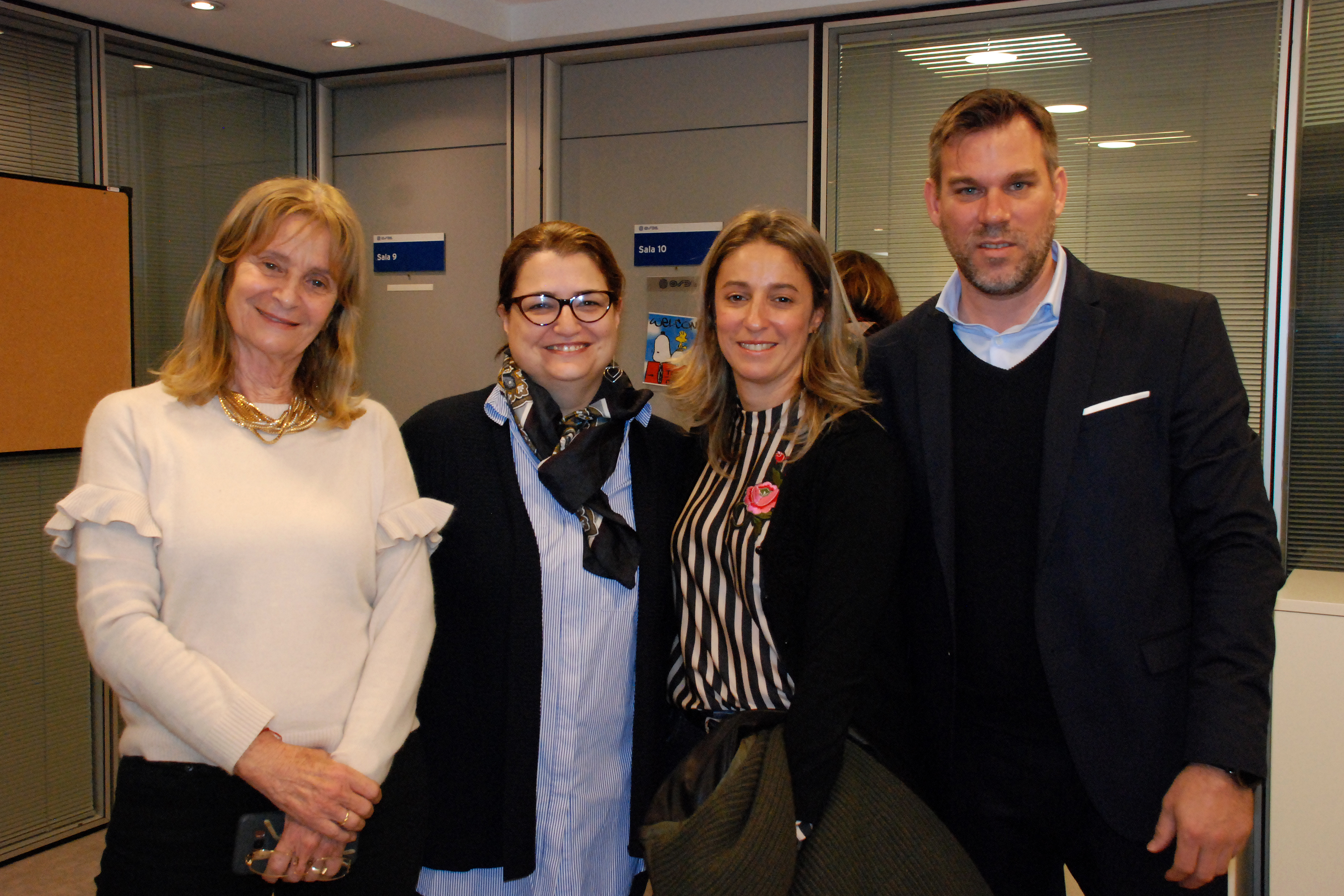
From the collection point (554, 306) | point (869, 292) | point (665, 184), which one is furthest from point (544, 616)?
point (665, 184)

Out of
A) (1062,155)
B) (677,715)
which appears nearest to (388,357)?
(1062,155)

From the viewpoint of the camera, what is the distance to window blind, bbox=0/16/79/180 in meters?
3.81

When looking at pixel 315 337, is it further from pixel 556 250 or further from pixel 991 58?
pixel 991 58

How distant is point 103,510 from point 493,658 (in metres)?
0.67

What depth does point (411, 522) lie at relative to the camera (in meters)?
1.82

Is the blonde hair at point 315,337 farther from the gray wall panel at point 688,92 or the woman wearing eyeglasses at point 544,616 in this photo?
the gray wall panel at point 688,92

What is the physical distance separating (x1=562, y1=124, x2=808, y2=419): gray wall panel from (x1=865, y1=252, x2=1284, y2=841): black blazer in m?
2.79

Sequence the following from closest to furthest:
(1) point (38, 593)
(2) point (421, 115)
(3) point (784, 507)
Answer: (3) point (784, 507)
(1) point (38, 593)
(2) point (421, 115)

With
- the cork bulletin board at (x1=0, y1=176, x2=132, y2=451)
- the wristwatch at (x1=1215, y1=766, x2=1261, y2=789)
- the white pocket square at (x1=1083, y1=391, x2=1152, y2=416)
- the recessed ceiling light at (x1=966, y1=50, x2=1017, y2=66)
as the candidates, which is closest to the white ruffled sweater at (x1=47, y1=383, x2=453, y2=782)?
the white pocket square at (x1=1083, y1=391, x2=1152, y2=416)

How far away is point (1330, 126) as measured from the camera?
347 cm

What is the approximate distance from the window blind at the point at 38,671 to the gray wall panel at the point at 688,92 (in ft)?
8.74

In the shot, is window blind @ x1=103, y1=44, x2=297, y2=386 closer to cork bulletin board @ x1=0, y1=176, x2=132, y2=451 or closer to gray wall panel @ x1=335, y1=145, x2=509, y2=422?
cork bulletin board @ x1=0, y1=176, x2=132, y2=451

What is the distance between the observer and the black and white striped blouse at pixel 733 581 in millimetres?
1745

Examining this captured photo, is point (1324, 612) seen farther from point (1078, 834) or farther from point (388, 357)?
point (388, 357)
